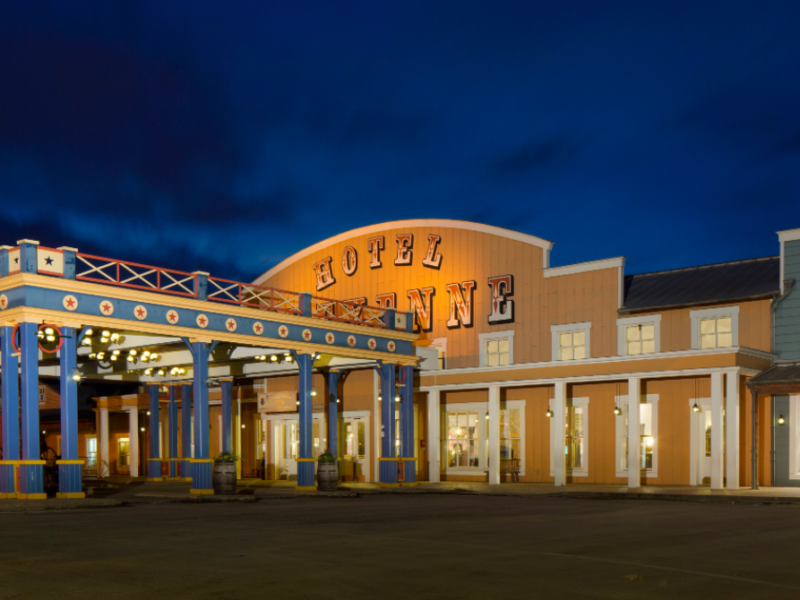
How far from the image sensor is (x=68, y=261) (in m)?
21.5

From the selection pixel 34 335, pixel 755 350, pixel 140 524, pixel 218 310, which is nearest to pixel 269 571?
pixel 140 524

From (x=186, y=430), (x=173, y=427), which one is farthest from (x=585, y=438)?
(x=173, y=427)

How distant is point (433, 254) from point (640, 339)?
9803mm

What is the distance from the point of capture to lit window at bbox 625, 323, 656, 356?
30734 millimetres

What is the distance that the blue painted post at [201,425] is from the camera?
24.5m

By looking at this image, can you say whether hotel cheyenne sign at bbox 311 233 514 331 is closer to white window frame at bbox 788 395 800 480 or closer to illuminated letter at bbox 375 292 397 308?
illuminated letter at bbox 375 292 397 308

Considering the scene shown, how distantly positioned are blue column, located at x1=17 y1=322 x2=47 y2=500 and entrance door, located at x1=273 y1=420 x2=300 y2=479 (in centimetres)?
1678

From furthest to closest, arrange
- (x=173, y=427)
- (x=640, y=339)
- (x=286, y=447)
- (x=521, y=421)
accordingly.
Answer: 1. (x=173, y=427)
2. (x=286, y=447)
3. (x=521, y=421)
4. (x=640, y=339)

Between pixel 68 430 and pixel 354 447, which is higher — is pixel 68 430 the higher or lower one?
the higher one

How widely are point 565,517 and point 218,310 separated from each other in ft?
41.4

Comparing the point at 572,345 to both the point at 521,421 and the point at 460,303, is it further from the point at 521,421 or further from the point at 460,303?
the point at 460,303

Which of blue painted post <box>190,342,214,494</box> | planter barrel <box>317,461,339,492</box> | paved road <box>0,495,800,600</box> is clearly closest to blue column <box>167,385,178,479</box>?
planter barrel <box>317,461,339,492</box>

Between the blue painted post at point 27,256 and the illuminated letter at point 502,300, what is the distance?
19.0 m

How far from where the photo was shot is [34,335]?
2077 centimetres
